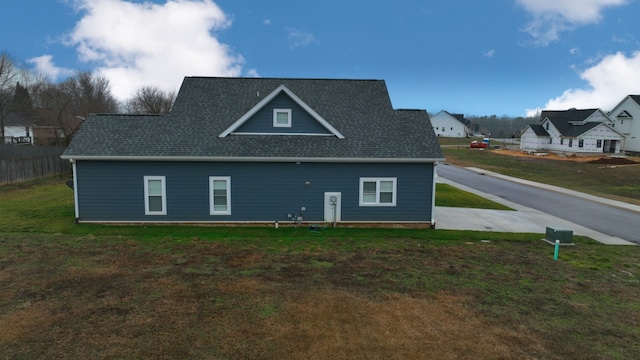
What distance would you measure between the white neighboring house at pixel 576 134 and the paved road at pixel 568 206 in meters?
29.6

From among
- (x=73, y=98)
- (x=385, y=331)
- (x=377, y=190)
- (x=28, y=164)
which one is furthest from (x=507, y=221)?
(x=73, y=98)

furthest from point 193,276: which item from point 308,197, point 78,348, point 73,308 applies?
point 308,197

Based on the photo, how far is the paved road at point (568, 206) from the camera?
770 inches

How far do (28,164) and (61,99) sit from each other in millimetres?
28675

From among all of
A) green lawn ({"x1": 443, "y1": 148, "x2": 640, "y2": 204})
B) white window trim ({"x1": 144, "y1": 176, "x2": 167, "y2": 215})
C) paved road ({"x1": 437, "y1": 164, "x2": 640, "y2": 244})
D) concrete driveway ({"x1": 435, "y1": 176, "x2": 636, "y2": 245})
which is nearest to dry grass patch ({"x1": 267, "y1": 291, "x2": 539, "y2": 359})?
concrete driveway ({"x1": 435, "y1": 176, "x2": 636, "y2": 245})

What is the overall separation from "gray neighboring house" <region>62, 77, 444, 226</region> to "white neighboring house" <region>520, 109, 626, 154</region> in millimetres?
51686

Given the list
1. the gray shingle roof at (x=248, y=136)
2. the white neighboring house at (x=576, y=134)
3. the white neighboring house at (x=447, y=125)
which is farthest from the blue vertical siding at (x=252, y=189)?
the white neighboring house at (x=447, y=125)

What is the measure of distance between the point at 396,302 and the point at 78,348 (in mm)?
7012

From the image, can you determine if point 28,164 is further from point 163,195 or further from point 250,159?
point 250,159

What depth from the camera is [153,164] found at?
56.8 feet

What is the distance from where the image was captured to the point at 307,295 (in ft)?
33.8

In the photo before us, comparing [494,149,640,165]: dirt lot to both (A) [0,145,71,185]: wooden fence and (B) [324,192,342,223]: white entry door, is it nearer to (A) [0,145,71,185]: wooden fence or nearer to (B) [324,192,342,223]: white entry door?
(B) [324,192,342,223]: white entry door

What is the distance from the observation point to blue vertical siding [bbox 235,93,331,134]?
1828cm

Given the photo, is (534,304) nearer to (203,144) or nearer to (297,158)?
(297,158)
